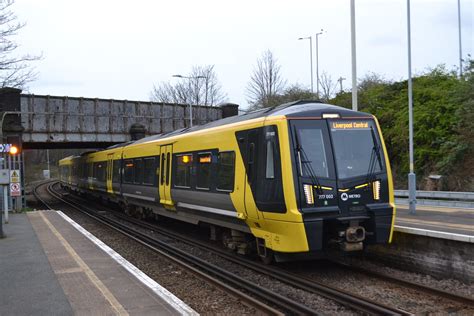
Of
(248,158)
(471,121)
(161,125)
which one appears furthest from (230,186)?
(161,125)

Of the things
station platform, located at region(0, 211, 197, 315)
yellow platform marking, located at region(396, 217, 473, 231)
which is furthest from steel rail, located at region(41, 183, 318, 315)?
yellow platform marking, located at region(396, 217, 473, 231)

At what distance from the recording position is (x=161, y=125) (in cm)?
3225

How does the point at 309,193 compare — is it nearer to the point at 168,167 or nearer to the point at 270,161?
the point at 270,161

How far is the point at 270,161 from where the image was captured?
868cm

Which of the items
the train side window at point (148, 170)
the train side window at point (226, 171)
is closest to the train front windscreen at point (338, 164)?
the train side window at point (226, 171)

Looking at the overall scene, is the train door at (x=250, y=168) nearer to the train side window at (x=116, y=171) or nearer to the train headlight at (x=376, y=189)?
the train headlight at (x=376, y=189)

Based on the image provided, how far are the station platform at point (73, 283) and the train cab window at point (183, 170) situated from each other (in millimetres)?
2680

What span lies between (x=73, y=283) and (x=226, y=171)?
395 cm

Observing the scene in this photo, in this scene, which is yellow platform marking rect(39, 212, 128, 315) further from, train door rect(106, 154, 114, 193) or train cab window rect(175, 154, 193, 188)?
train door rect(106, 154, 114, 193)

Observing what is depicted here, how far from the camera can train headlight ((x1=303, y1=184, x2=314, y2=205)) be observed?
27.0 feet

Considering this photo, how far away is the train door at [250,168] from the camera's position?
9.11 m

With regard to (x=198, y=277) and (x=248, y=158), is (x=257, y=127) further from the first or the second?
(x=198, y=277)

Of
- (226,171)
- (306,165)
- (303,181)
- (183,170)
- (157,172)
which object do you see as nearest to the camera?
(303,181)

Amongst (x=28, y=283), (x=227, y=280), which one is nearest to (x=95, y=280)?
(x=28, y=283)
